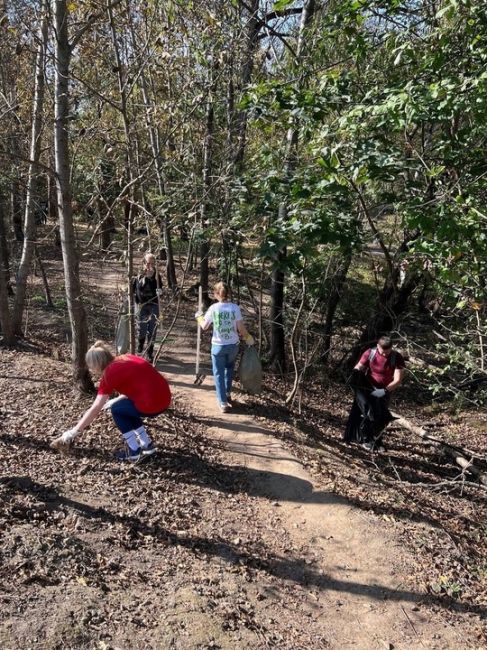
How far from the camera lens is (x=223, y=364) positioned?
650 cm

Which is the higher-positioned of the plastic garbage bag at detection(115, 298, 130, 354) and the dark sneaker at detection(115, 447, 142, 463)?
the plastic garbage bag at detection(115, 298, 130, 354)

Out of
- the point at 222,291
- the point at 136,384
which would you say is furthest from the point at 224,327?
the point at 136,384

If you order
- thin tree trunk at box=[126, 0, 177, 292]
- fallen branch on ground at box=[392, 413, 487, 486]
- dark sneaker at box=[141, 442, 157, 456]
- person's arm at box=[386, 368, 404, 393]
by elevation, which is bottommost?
fallen branch on ground at box=[392, 413, 487, 486]

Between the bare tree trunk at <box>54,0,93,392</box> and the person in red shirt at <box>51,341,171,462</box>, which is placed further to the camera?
the bare tree trunk at <box>54,0,93,392</box>

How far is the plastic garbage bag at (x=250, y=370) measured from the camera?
706 cm

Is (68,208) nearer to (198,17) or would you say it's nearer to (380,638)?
(198,17)

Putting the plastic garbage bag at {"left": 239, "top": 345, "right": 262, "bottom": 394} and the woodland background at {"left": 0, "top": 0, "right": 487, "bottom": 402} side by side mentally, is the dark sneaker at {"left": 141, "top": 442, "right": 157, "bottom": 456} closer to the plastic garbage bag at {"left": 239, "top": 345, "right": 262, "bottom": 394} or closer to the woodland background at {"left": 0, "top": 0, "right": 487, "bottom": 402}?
the woodland background at {"left": 0, "top": 0, "right": 487, "bottom": 402}

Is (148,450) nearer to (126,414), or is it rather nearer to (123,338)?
(126,414)

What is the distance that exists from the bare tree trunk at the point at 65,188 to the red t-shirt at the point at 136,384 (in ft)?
4.74

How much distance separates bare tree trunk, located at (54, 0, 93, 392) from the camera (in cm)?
498

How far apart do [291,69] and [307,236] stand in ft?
8.29

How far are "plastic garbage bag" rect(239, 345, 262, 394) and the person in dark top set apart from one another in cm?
134

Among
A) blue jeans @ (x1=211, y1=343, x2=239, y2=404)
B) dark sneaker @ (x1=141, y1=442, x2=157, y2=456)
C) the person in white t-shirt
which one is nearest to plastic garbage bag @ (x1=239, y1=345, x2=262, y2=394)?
blue jeans @ (x1=211, y1=343, x2=239, y2=404)

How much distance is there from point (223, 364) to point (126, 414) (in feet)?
6.26
